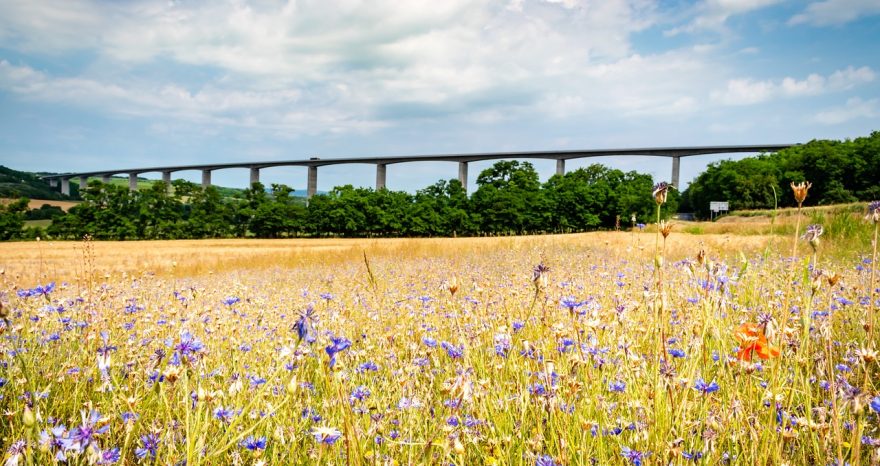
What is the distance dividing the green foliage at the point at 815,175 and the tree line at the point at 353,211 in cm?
953

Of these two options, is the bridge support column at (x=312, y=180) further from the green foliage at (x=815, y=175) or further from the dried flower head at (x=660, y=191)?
the dried flower head at (x=660, y=191)

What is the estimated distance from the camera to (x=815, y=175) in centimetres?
5531

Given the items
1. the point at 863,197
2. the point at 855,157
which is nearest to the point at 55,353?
the point at 863,197

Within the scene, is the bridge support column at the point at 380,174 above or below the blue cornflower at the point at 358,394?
above

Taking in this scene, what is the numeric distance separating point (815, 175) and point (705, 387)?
6670 cm

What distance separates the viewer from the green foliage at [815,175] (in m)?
52.7

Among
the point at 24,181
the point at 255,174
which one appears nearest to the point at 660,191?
the point at 255,174

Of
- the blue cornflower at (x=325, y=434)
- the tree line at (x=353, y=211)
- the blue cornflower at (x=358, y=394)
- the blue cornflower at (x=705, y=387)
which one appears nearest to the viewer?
the blue cornflower at (x=325, y=434)

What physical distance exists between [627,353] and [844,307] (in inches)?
104

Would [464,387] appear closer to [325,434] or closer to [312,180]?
[325,434]

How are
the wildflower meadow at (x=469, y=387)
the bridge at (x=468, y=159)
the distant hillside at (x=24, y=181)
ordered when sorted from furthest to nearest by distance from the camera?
1. the distant hillside at (x=24, y=181)
2. the bridge at (x=468, y=159)
3. the wildflower meadow at (x=469, y=387)

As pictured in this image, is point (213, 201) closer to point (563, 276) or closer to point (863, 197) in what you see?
point (563, 276)

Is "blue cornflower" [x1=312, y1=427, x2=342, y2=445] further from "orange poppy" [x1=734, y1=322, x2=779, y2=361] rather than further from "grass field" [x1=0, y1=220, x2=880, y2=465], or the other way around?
"orange poppy" [x1=734, y1=322, x2=779, y2=361]

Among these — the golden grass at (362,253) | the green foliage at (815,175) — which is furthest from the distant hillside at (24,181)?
the green foliage at (815,175)
